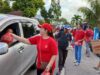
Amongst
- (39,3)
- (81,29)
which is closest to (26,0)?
(39,3)

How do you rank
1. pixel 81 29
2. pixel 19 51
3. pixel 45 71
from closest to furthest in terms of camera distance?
1. pixel 45 71
2. pixel 19 51
3. pixel 81 29

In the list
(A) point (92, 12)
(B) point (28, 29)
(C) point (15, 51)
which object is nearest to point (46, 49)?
(C) point (15, 51)

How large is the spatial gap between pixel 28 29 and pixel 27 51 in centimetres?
93

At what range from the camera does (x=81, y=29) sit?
14.4 metres

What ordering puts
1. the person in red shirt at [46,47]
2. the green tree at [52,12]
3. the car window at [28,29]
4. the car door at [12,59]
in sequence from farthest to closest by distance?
1. the green tree at [52,12]
2. the car window at [28,29]
3. the car door at [12,59]
4. the person in red shirt at [46,47]

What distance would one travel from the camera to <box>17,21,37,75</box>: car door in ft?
30.2

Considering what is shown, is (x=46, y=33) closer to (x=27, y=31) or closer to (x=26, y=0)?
(x=27, y=31)

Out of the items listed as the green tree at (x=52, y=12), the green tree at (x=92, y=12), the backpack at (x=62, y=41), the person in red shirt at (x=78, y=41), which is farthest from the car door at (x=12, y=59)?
the green tree at (x=52, y=12)

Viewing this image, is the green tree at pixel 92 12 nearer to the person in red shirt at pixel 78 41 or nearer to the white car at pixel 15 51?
the person in red shirt at pixel 78 41

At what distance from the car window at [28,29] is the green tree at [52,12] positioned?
159 ft

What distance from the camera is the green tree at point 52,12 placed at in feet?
203

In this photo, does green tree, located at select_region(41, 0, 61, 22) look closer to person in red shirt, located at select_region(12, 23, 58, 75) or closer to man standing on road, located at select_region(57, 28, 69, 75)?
man standing on road, located at select_region(57, 28, 69, 75)

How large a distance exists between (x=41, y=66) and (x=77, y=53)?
298 inches

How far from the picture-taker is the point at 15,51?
8188 mm
